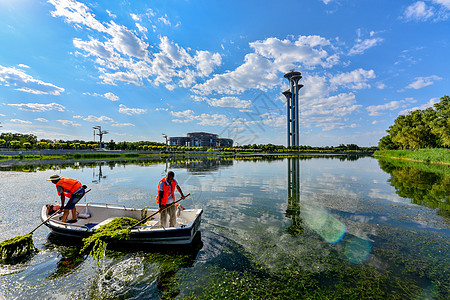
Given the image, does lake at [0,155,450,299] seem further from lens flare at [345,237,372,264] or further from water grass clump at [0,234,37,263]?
water grass clump at [0,234,37,263]

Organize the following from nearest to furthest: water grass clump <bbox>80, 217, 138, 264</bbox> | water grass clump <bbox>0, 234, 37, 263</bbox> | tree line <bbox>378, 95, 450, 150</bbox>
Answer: water grass clump <bbox>80, 217, 138, 264</bbox> < water grass clump <bbox>0, 234, 37, 263</bbox> < tree line <bbox>378, 95, 450, 150</bbox>

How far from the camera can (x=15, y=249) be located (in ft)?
24.7

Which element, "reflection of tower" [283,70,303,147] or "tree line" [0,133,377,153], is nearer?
"tree line" [0,133,377,153]

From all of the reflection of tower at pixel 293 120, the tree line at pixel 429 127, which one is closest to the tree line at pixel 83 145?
the reflection of tower at pixel 293 120

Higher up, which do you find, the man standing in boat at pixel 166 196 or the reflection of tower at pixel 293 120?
the reflection of tower at pixel 293 120

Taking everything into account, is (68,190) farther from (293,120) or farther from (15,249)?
(293,120)

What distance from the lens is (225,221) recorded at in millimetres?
11352

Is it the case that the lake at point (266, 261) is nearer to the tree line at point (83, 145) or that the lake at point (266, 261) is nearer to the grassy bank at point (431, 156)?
the grassy bank at point (431, 156)

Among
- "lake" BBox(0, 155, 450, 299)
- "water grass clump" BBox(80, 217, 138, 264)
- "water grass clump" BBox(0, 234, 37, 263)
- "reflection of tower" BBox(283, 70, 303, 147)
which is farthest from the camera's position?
"reflection of tower" BBox(283, 70, 303, 147)

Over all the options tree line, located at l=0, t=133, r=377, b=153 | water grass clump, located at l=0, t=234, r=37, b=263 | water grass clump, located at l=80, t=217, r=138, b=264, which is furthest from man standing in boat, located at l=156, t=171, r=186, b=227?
tree line, located at l=0, t=133, r=377, b=153

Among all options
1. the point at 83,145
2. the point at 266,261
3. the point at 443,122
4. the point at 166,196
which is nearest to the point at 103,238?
the point at 166,196

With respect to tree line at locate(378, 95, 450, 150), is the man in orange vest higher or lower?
lower

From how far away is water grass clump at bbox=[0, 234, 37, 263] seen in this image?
742 centimetres

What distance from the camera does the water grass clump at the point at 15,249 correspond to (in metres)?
7.42
